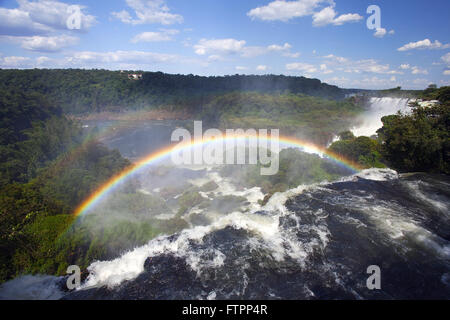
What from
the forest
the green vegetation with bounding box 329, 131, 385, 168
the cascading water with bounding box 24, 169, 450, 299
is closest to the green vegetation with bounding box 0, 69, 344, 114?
the forest

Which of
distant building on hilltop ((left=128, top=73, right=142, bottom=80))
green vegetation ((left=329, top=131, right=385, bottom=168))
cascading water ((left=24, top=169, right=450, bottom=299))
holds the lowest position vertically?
cascading water ((left=24, top=169, right=450, bottom=299))

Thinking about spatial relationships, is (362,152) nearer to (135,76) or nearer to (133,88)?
(133,88)

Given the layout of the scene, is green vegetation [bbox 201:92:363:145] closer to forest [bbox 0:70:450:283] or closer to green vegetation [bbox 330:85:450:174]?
forest [bbox 0:70:450:283]

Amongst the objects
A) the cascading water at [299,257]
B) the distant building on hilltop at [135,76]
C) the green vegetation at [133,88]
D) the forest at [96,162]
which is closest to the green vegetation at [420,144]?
the forest at [96,162]

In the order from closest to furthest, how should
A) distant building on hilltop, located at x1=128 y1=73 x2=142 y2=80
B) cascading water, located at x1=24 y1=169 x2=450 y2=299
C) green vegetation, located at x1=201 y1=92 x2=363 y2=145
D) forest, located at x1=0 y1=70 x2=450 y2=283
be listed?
1. cascading water, located at x1=24 y1=169 x2=450 y2=299
2. forest, located at x1=0 y1=70 x2=450 y2=283
3. green vegetation, located at x1=201 y1=92 x2=363 y2=145
4. distant building on hilltop, located at x1=128 y1=73 x2=142 y2=80

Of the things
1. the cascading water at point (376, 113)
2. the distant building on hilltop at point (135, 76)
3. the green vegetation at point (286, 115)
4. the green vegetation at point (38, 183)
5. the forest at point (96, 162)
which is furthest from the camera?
the distant building on hilltop at point (135, 76)

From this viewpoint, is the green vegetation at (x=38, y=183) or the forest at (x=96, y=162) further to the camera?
the forest at (x=96, y=162)

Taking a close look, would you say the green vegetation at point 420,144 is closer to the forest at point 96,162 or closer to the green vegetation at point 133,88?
the forest at point 96,162

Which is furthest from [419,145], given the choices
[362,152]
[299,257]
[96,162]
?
[96,162]

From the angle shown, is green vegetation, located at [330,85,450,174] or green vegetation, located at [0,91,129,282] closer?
green vegetation, located at [0,91,129,282]
